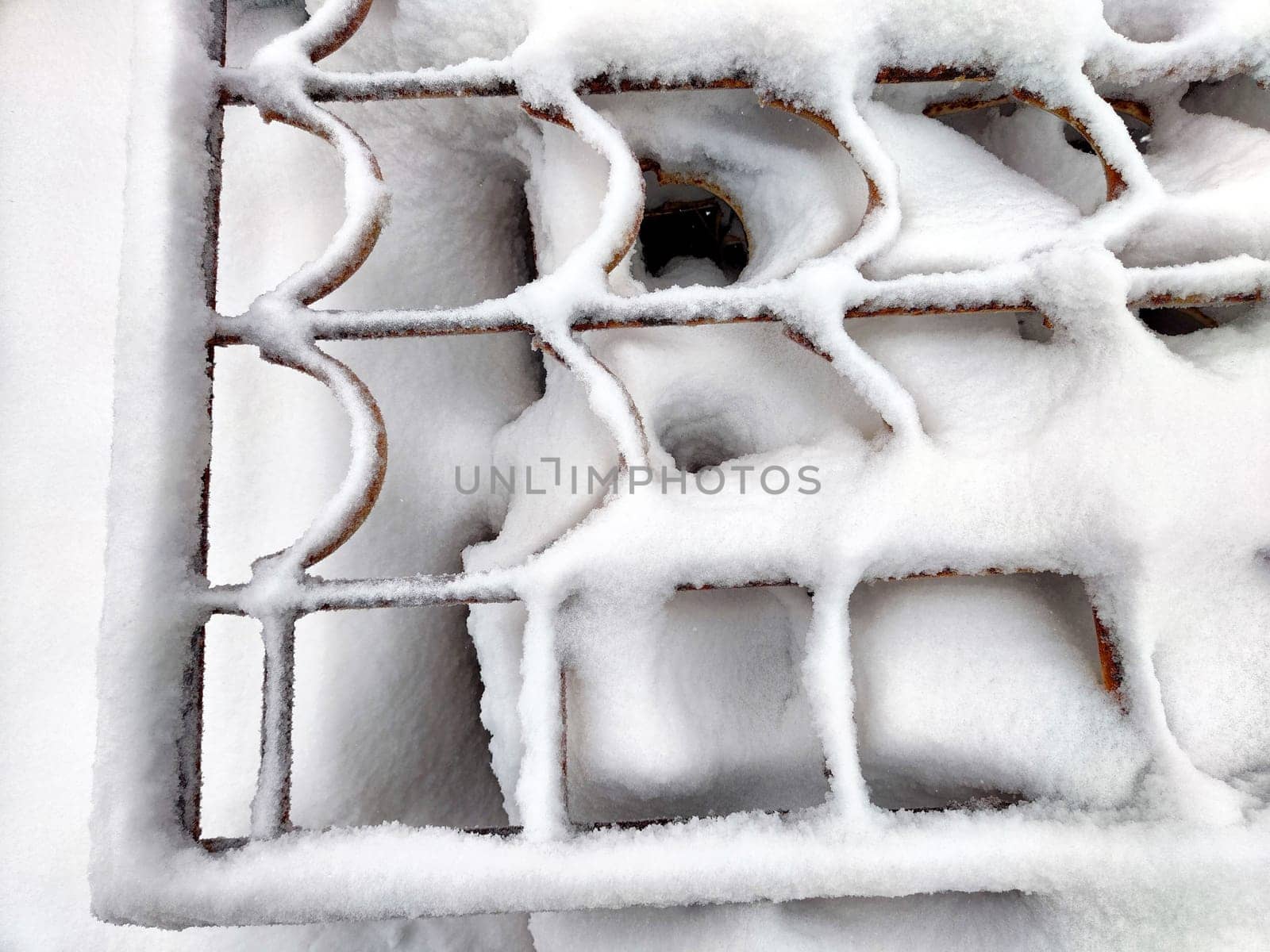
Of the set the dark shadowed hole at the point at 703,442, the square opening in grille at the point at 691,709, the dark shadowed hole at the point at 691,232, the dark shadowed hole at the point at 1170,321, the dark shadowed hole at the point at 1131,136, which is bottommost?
the square opening in grille at the point at 691,709

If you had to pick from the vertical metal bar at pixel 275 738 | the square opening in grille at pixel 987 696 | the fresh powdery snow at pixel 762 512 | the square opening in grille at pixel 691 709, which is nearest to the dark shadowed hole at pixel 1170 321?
the fresh powdery snow at pixel 762 512

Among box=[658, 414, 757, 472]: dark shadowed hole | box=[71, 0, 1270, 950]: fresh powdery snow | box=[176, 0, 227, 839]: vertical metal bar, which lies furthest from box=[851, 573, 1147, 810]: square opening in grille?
box=[176, 0, 227, 839]: vertical metal bar

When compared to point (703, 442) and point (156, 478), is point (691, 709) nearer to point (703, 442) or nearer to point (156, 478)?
point (703, 442)

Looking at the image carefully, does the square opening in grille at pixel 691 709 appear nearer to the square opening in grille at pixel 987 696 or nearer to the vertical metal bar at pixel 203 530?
the square opening in grille at pixel 987 696

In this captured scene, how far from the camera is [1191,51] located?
508 mm

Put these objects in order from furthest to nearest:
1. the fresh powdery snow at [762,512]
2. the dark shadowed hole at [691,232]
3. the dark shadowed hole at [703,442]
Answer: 1. the dark shadowed hole at [691,232]
2. the dark shadowed hole at [703,442]
3. the fresh powdery snow at [762,512]

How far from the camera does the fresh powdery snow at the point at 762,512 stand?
448mm

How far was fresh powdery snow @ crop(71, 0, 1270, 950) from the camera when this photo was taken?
17.6 inches

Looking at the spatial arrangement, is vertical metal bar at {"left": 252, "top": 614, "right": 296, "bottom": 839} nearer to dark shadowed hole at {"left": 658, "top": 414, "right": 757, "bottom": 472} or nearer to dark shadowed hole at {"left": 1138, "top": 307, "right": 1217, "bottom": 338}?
dark shadowed hole at {"left": 658, "top": 414, "right": 757, "bottom": 472}

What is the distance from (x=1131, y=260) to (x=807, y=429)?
0.77ft

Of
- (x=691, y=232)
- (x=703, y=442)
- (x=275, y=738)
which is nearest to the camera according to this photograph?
(x=275, y=738)

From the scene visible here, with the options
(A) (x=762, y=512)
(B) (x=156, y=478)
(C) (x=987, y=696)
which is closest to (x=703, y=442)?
(A) (x=762, y=512)

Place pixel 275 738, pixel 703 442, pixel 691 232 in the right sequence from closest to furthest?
pixel 275 738 < pixel 703 442 < pixel 691 232

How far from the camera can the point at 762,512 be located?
1.60 ft
